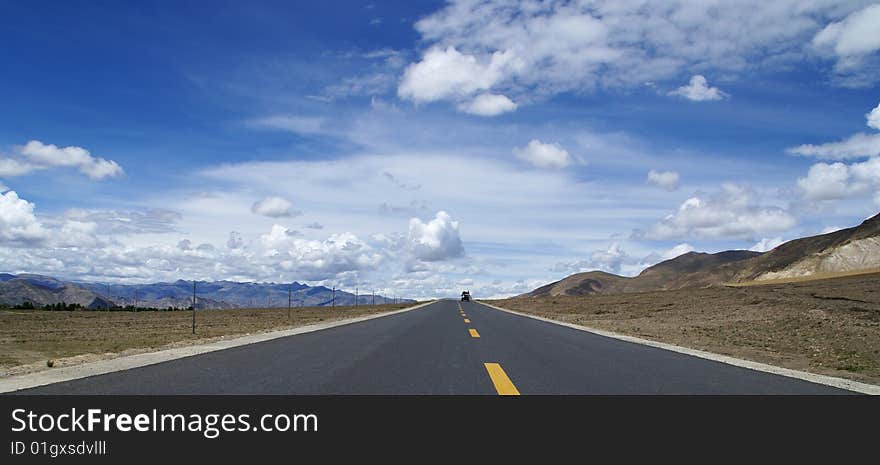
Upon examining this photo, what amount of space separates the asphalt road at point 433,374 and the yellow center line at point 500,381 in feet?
0.05

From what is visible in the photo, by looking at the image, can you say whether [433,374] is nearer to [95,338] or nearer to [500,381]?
[500,381]

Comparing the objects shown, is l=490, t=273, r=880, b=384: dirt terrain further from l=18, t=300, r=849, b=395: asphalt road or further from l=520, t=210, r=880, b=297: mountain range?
l=520, t=210, r=880, b=297: mountain range

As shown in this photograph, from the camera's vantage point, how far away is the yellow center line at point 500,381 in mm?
7969

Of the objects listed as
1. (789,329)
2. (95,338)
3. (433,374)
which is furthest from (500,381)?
(95,338)

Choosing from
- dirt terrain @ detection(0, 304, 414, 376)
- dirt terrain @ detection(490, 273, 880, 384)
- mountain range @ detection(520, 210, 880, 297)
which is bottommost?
dirt terrain @ detection(0, 304, 414, 376)

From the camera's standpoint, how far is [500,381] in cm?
896

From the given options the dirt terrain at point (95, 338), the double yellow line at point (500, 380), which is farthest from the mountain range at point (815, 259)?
the double yellow line at point (500, 380)

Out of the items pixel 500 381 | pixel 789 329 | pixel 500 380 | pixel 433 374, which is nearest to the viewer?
pixel 500 381

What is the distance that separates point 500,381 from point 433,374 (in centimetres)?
123

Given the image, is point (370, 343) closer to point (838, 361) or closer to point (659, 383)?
point (659, 383)

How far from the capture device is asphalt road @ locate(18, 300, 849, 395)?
8.18 m

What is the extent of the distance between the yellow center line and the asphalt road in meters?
0.02

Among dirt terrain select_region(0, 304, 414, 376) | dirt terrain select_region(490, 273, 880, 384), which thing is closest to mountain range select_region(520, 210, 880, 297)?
dirt terrain select_region(490, 273, 880, 384)

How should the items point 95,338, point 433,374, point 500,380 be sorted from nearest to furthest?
point 500,380
point 433,374
point 95,338
